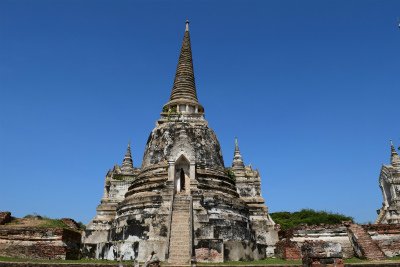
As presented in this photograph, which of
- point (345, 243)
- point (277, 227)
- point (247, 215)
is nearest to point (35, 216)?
point (247, 215)

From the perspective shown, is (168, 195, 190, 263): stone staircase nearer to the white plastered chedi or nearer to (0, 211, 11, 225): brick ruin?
(0, 211, 11, 225): brick ruin

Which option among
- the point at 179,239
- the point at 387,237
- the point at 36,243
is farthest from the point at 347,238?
the point at 36,243

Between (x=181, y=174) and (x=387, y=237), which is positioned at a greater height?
(x=181, y=174)

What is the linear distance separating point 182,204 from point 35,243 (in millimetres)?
7046

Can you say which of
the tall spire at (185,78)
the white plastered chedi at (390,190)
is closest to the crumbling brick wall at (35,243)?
the tall spire at (185,78)

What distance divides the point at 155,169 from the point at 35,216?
8.00 m

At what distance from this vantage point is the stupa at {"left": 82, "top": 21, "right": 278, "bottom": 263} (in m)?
13.3

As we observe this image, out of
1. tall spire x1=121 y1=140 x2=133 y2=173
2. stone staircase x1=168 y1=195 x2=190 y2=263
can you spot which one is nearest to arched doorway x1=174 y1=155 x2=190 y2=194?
stone staircase x1=168 y1=195 x2=190 y2=263

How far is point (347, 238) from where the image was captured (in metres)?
15.2

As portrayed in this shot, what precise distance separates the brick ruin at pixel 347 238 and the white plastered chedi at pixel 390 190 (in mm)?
7035

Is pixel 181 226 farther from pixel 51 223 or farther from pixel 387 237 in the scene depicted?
pixel 387 237

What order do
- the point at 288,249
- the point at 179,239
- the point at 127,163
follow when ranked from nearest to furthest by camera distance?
the point at 179,239
the point at 288,249
the point at 127,163

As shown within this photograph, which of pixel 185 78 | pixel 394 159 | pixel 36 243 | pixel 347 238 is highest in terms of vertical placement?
pixel 185 78

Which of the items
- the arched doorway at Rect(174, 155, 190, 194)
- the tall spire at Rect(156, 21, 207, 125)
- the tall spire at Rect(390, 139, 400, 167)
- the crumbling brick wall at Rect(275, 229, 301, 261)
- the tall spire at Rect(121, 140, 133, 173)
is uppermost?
the tall spire at Rect(156, 21, 207, 125)
